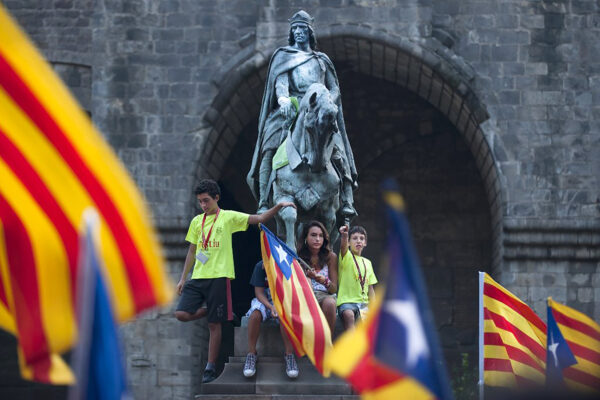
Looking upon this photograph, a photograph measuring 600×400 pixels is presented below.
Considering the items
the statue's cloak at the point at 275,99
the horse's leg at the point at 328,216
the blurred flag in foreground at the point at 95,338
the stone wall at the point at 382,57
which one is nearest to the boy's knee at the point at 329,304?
the horse's leg at the point at 328,216

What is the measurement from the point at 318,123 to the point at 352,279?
127 cm

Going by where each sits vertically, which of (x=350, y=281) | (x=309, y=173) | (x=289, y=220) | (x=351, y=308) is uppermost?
(x=309, y=173)

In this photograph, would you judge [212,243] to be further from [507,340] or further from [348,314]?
[507,340]

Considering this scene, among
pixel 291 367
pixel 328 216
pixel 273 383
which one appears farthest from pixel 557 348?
pixel 328 216

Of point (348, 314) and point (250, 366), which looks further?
point (348, 314)

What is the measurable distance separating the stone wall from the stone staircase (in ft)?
25.7

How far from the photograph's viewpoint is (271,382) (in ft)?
30.7

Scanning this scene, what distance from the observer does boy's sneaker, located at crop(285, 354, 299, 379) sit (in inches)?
365

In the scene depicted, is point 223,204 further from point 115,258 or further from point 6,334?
point 115,258

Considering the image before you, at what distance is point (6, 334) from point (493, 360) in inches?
486

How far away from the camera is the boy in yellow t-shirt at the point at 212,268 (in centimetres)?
948

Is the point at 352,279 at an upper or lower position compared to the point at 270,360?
upper

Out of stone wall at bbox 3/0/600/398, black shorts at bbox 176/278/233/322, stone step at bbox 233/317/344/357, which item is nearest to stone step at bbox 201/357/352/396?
stone step at bbox 233/317/344/357

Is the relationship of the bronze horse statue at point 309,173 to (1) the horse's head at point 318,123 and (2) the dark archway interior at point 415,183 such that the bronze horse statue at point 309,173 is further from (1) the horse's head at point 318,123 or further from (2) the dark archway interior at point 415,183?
(2) the dark archway interior at point 415,183
